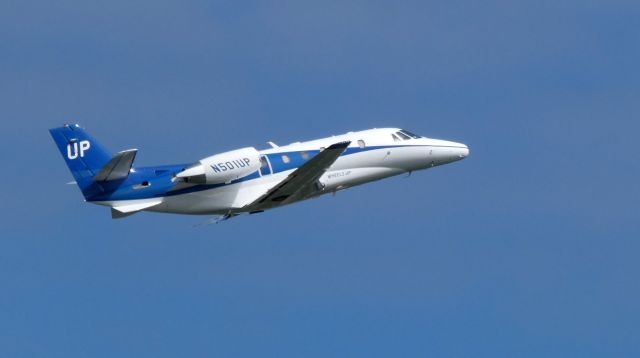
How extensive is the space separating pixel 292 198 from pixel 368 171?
455 centimetres

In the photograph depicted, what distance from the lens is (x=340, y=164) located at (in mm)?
79812

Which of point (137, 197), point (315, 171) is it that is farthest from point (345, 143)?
point (137, 197)

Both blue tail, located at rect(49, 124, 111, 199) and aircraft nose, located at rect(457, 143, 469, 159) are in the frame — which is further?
aircraft nose, located at rect(457, 143, 469, 159)

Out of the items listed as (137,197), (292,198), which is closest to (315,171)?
(292,198)

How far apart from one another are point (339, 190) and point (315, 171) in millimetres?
4236

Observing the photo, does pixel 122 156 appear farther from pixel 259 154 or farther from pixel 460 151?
pixel 460 151

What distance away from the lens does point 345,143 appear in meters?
74.4

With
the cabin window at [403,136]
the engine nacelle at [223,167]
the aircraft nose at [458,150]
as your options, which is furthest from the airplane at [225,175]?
the aircraft nose at [458,150]

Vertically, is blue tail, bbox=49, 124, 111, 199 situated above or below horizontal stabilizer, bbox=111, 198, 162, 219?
above

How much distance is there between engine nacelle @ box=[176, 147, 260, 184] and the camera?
248ft

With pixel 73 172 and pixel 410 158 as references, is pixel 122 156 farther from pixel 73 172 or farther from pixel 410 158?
pixel 410 158

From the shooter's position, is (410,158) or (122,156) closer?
Answer: (122,156)

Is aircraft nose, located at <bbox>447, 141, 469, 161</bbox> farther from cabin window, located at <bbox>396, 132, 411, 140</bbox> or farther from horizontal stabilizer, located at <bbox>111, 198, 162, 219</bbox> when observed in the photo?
horizontal stabilizer, located at <bbox>111, 198, 162, 219</bbox>

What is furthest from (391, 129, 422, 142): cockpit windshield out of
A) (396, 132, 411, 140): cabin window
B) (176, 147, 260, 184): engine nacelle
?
(176, 147, 260, 184): engine nacelle
